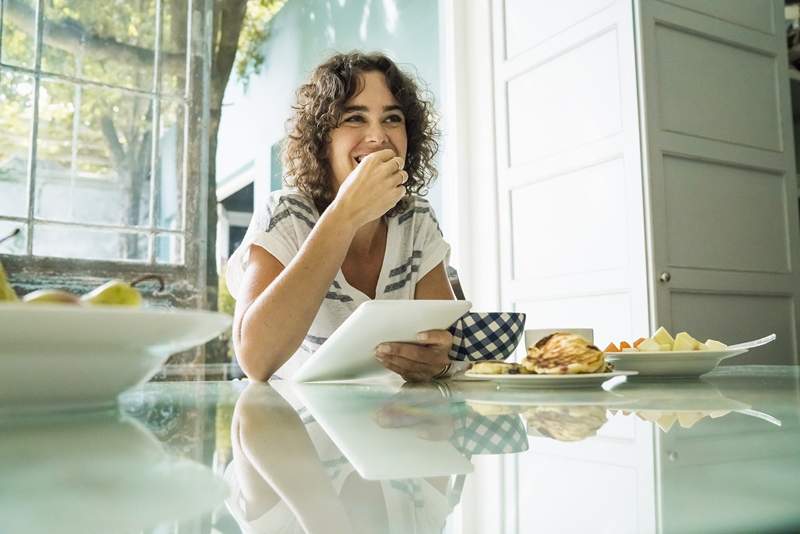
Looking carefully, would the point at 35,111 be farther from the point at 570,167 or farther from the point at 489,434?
the point at 489,434

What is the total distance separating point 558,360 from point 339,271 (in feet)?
2.63

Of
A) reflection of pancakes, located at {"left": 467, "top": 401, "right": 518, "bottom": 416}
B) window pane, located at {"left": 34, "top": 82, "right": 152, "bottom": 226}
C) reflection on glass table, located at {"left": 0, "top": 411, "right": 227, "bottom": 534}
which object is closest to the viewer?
reflection on glass table, located at {"left": 0, "top": 411, "right": 227, "bottom": 534}

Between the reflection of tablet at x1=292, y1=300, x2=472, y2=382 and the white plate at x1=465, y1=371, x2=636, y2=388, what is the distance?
0.09 m

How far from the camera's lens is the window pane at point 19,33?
7.88 feet

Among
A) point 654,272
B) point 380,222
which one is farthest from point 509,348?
point 654,272

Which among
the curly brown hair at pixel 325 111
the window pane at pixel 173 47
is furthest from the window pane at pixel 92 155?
the curly brown hair at pixel 325 111

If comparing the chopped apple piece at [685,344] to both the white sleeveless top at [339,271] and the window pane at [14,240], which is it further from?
the window pane at [14,240]

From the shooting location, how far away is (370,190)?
1.18 m

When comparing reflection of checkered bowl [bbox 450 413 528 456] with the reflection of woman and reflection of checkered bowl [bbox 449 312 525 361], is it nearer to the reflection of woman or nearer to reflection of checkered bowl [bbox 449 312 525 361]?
the reflection of woman

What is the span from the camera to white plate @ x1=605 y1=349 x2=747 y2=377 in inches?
28.7

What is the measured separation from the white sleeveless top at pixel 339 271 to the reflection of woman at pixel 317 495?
39.5 inches

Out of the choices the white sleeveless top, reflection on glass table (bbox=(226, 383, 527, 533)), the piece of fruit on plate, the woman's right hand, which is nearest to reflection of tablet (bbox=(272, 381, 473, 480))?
reflection on glass table (bbox=(226, 383, 527, 533))

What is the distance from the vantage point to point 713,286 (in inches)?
89.8

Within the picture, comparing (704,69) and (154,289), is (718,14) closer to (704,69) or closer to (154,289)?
(704,69)
